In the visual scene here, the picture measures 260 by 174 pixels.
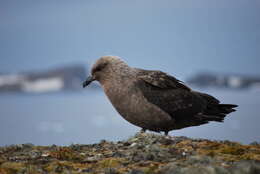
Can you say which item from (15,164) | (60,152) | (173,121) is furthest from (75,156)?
(173,121)

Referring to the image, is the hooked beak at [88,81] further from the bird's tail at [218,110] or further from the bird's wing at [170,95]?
the bird's tail at [218,110]

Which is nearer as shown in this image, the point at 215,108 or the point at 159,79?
the point at 159,79

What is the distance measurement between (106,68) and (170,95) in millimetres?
1756

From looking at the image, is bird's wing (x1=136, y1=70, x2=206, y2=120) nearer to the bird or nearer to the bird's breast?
the bird

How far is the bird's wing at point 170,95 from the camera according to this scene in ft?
39.2

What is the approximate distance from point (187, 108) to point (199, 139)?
1.92 meters

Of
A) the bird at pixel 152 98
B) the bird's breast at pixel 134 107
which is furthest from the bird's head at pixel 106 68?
the bird's breast at pixel 134 107

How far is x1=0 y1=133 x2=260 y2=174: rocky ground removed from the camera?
7988 mm

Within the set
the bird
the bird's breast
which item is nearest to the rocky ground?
the bird's breast

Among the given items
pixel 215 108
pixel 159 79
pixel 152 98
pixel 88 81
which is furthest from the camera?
pixel 215 108

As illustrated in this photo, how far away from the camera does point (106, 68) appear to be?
12406 mm

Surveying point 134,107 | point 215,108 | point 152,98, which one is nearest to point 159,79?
point 152,98

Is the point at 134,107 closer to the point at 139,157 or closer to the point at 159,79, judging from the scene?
the point at 159,79

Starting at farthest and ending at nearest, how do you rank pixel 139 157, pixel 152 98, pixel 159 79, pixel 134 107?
1. pixel 159 79
2. pixel 152 98
3. pixel 134 107
4. pixel 139 157
